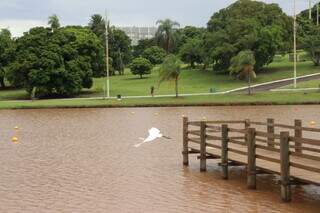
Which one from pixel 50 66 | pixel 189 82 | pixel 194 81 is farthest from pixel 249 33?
pixel 50 66

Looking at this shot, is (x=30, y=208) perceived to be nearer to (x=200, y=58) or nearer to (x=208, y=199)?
(x=208, y=199)

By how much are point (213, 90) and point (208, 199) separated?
2067 inches

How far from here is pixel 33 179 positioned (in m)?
18.7

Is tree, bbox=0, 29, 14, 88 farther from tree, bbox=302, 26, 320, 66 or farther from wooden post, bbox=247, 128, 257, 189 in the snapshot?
wooden post, bbox=247, 128, 257, 189

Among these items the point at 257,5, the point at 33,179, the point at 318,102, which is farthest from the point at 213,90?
the point at 33,179

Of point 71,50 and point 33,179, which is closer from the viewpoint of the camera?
point 33,179

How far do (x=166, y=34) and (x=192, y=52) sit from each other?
71.9 feet

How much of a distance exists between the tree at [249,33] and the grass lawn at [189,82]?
2525 mm

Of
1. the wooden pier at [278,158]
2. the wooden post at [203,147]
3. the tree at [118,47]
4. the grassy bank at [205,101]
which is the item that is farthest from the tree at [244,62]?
the wooden post at [203,147]

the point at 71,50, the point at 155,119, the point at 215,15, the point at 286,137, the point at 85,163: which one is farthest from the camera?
the point at 215,15

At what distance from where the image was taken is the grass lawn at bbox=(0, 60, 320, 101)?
73.5 meters

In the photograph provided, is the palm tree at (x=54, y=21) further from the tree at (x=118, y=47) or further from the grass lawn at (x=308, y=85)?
the grass lawn at (x=308, y=85)

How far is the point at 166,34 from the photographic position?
380 ft

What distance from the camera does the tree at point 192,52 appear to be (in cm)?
9375
